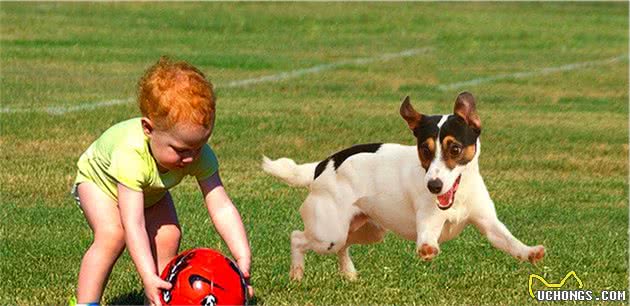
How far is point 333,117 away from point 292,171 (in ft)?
30.5

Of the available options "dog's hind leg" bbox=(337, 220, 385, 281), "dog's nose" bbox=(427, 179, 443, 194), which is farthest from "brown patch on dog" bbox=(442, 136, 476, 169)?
"dog's hind leg" bbox=(337, 220, 385, 281)

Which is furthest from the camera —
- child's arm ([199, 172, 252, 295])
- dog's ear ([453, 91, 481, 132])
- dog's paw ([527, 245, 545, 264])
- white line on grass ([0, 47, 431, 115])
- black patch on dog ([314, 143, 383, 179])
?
white line on grass ([0, 47, 431, 115])

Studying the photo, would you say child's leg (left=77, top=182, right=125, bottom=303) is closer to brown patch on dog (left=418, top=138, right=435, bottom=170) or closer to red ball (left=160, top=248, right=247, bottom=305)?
red ball (left=160, top=248, right=247, bottom=305)

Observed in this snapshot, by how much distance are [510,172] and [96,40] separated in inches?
537

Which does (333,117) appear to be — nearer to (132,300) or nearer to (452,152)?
(132,300)

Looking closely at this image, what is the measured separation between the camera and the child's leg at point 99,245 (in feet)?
24.0

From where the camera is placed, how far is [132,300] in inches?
322

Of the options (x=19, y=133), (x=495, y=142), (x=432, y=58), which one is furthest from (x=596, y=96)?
(x=19, y=133)

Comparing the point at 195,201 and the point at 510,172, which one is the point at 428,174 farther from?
the point at 510,172

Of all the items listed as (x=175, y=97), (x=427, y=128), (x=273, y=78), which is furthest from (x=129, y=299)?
(x=273, y=78)

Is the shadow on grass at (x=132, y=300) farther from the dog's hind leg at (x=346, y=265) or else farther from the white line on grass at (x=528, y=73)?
the white line on grass at (x=528, y=73)

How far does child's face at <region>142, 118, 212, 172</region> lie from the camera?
677cm

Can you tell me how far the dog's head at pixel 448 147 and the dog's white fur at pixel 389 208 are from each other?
0.01 metres

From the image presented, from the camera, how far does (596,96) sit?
22.9 metres
